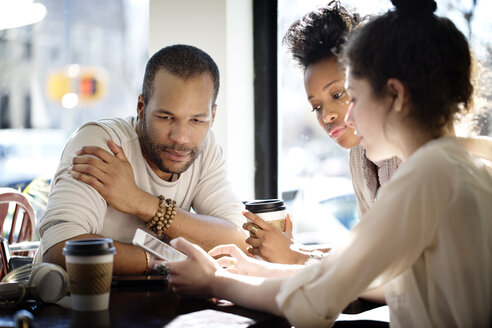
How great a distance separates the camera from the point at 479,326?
1031 millimetres

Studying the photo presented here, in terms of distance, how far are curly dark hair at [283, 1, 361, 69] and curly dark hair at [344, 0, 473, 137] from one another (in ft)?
2.35

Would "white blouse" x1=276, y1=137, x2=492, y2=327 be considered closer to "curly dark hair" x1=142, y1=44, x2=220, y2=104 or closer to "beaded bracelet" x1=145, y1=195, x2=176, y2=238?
"beaded bracelet" x1=145, y1=195, x2=176, y2=238

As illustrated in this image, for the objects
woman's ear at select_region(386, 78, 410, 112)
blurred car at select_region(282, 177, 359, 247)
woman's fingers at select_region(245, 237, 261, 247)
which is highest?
woman's ear at select_region(386, 78, 410, 112)

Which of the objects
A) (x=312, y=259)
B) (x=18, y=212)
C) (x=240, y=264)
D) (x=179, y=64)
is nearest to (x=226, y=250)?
(x=240, y=264)

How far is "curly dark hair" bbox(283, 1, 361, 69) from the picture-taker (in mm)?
1936

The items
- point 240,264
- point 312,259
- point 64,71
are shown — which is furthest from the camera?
point 64,71

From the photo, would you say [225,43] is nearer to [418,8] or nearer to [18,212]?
[18,212]

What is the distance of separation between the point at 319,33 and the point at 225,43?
4.71ft

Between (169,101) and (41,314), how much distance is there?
983 mm

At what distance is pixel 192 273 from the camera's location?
1283 mm

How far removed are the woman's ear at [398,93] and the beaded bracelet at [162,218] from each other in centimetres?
101

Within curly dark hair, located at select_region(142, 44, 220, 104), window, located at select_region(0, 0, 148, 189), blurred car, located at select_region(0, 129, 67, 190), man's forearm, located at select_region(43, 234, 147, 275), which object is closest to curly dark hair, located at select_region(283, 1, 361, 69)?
curly dark hair, located at select_region(142, 44, 220, 104)

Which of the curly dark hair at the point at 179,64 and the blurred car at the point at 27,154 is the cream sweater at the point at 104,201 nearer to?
the curly dark hair at the point at 179,64

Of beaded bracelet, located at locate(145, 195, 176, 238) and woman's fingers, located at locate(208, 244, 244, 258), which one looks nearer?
woman's fingers, located at locate(208, 244, 244, 258)
